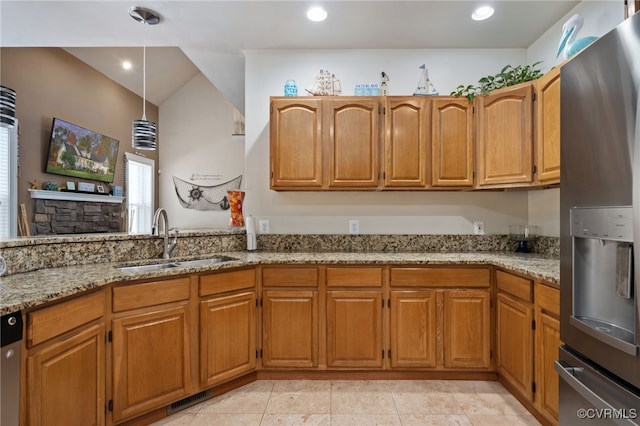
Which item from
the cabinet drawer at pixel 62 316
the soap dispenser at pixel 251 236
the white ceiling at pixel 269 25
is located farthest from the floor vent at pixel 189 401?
the white ceiling at pixel 269 25

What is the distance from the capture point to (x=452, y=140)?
2.53 meters

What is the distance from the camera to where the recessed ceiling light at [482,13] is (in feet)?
7.48

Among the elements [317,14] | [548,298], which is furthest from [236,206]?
[548,298]

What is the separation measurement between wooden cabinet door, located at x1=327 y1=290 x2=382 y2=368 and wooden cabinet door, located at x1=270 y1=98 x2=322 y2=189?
0.96m

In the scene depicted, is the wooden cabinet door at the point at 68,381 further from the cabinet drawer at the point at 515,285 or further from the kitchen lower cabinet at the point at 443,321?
the cabinet drawer at the point at 515,285

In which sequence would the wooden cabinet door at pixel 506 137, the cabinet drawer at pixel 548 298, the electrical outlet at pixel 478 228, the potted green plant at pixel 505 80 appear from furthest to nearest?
the electrical outlet at pixel 478 228, the potted green plant at pixel 505 80, the wooden cabinet door at pixel 506 137, the cabinet drawer at pixel 548 298

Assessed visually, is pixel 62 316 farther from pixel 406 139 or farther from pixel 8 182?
pixel 8 182

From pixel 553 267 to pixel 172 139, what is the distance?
6.12 m

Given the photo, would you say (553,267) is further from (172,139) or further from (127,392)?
(172,139)

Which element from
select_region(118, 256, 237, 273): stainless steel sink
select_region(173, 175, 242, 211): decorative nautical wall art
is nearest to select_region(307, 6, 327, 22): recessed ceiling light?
select_region(118, 256, 237, 273): stainless steel sink

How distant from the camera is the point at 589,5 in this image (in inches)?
85.0

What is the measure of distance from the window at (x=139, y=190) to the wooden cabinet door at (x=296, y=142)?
11.5 feet

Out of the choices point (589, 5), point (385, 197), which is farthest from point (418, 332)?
point (589, 5)

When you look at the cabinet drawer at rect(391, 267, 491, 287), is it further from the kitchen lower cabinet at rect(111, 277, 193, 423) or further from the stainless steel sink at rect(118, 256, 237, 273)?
the kitchen lower cabinet at rect(111, 277, 193, 423)
